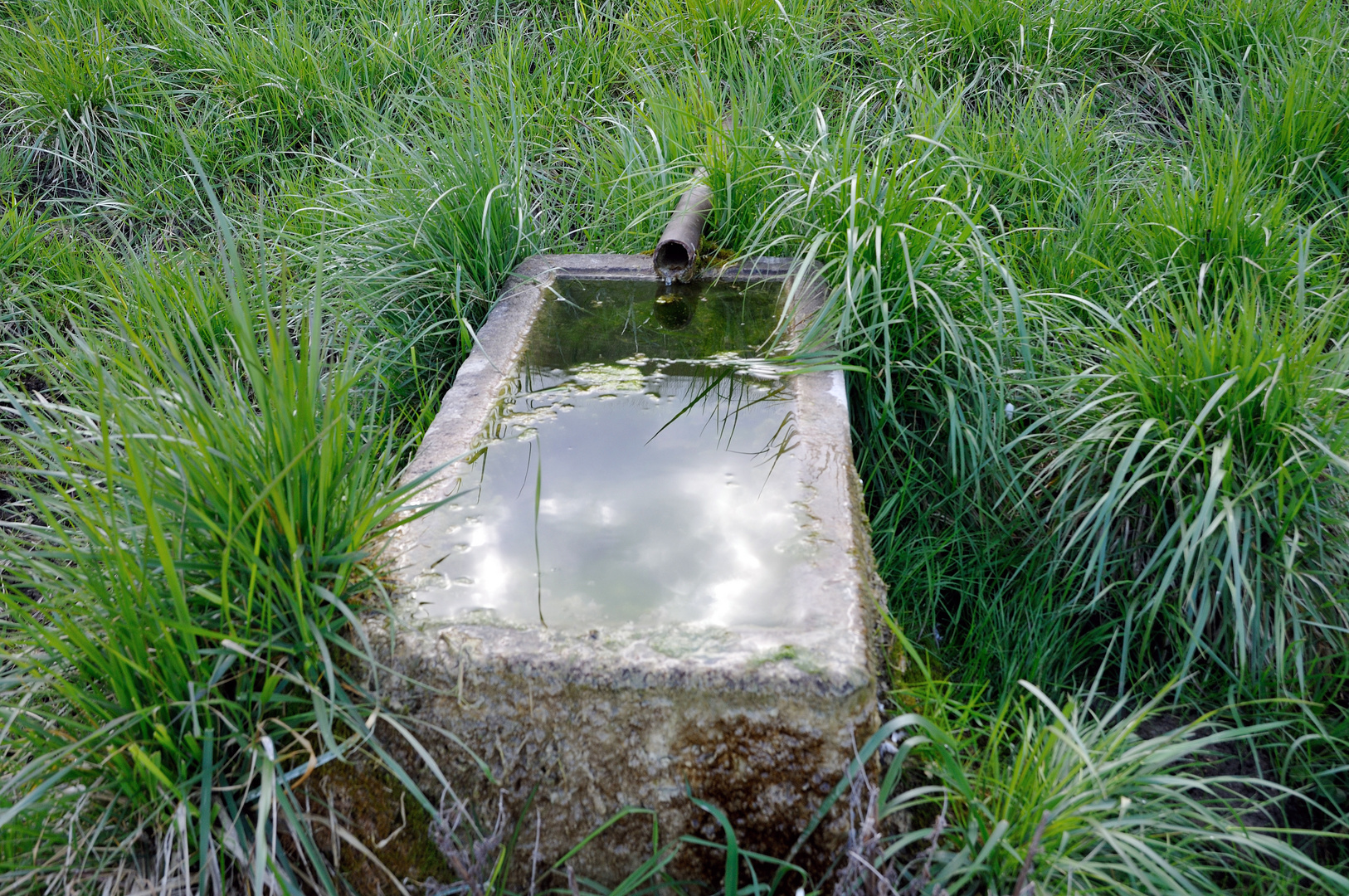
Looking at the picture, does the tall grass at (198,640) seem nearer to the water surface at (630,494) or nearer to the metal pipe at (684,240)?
the water surface at (630,494)

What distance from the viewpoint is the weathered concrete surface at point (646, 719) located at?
1263mm

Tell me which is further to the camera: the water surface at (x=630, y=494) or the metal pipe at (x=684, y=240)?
the metal pipe at (x=684, y=240)

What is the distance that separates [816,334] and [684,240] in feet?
1.64

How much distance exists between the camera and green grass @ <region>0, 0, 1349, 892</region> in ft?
4.28

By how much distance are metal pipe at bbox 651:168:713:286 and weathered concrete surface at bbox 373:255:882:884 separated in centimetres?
130

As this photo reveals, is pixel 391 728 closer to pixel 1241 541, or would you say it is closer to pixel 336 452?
pixel 336 452

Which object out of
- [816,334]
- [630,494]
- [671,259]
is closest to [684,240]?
[671,259]

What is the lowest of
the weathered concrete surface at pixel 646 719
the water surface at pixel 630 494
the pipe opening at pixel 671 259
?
the weathered concrete surface at pixel 646 719

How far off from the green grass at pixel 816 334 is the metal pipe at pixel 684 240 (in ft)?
0.30

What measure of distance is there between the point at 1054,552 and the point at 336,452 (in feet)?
4.96

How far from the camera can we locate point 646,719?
128cm

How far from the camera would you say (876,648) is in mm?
1437

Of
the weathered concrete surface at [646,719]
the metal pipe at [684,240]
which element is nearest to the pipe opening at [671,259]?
the metal pipe at [684,240]

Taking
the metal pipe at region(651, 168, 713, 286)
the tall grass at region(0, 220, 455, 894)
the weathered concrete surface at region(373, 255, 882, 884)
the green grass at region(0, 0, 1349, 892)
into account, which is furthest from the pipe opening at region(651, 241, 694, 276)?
the weathered concrete surface at region(373, 255, 882, 884)
